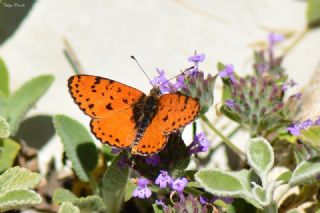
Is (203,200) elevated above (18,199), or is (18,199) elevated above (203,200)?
(18,199)

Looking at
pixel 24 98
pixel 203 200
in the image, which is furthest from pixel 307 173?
pixel 24 98

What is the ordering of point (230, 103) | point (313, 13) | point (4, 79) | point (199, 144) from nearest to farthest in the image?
1. point (199, 144)
2. point (230, 103)
3. point (4, 79)
4. point (313, 13)

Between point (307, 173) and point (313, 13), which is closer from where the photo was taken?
point (307, 173)

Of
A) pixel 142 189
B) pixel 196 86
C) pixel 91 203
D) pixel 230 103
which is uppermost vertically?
pixel 196 86

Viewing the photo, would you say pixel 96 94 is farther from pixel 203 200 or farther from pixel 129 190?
pixel 203 200

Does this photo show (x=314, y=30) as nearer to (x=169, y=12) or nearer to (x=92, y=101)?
(x=169, y=12)

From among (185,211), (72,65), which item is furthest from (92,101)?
(72,65)

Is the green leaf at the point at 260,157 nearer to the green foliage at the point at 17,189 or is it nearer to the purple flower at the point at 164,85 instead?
the purple flower at the point at 164,85

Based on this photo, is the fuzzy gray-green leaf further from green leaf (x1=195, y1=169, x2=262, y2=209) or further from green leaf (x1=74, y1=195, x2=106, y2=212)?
green leaf (x1=74, y1=195, x2=106, y2=212)
